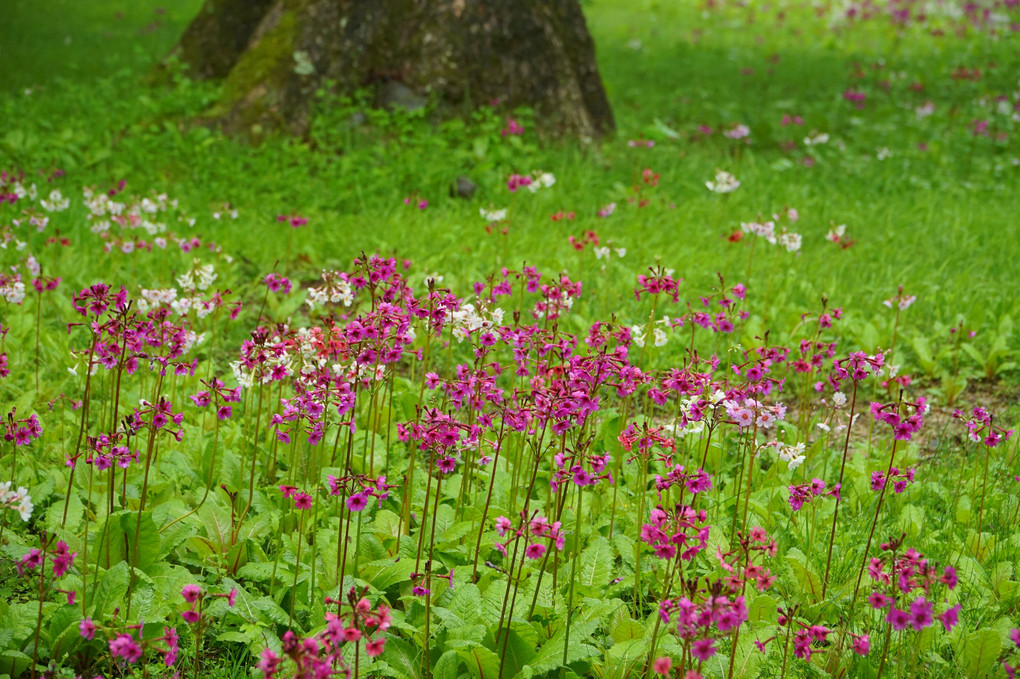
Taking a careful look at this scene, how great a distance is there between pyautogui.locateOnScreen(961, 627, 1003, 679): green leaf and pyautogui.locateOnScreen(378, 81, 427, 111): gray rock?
6.77 metres

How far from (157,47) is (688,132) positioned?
336 inches

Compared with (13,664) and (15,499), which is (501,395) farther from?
(13,664)

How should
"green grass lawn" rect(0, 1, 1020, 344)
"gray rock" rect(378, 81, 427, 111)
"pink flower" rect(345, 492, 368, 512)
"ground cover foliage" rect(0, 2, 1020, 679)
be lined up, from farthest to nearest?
"gray rock" rect(378, 81, 427, 111) → "green grass lawn" rect(0, 1, 1020, 344) → "ground cover foliage" rect(0, 2, 1020, 679) → "pink flower" rect(345, 492, 368, 512)

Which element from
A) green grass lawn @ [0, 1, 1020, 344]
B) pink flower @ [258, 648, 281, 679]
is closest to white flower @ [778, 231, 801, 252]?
green grass lawn @ [0, 1, 1020, 344]

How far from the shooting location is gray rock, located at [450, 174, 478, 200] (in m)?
7.40

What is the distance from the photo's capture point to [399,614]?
257 cm

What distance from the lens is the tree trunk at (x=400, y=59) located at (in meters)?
8.27

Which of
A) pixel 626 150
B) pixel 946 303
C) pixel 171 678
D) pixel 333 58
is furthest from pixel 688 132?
pixel 171 678

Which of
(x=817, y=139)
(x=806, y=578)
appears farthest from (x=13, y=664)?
(x=817, y=139)

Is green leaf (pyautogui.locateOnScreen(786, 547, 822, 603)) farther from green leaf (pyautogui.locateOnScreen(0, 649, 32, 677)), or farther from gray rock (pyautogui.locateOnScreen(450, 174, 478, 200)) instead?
gray rock (pyautogui.locateOnScreen(450, 174, 478, 200))

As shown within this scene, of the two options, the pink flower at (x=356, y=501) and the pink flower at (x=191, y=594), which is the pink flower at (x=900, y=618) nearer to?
the pink flower at (x=356, y=501)

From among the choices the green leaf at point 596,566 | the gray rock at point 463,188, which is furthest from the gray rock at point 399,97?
the green leaf at point 596,566

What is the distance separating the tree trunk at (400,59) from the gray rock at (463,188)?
1.16 metres

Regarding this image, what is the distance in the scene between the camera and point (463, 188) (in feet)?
24.3
